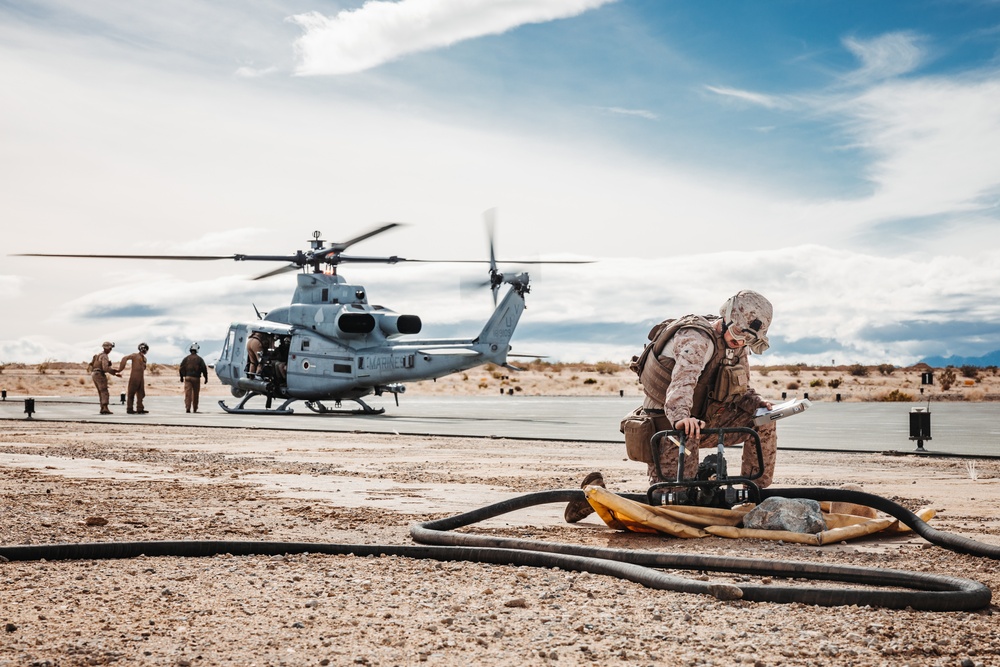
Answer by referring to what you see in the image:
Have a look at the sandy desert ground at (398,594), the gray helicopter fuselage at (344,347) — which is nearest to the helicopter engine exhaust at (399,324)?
the gray helicopter fuselage at (344,347)

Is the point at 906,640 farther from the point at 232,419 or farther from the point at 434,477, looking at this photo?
the point at 232,419

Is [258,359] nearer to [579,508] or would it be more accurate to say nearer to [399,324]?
[399,324]

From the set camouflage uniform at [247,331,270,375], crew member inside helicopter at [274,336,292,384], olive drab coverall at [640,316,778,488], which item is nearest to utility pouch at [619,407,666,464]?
olive drab coverall at [640,316,778,488]

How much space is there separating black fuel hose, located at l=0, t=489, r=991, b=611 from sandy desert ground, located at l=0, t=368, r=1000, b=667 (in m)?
0.05

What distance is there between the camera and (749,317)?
742 cm

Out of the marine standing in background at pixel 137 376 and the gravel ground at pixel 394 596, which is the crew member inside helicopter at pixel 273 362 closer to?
the marine standing in background at pixel 137 376

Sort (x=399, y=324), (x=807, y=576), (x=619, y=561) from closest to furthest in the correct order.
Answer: (x=807, y=576)
(x=619, y=561)
(x=399, y=324)

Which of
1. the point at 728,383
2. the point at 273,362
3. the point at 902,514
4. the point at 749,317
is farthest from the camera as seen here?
the point at 273,362

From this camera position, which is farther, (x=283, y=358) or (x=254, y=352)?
(x=283, y=358)

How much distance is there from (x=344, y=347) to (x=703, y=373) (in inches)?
870

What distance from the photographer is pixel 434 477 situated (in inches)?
454

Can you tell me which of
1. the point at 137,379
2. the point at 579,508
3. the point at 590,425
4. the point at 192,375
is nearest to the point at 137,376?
the point at 137,379

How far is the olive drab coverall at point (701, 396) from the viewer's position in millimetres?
7285

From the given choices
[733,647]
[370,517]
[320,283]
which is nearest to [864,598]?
[733,647]
